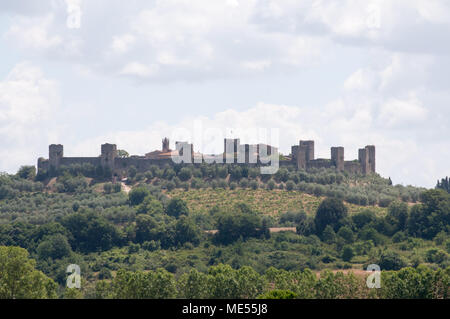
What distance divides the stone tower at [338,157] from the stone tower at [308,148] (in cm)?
253

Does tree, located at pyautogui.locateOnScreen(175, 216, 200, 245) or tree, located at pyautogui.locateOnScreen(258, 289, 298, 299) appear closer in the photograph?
tree, located at pyautogui.locateOnScreen(258, 289, 298, 299)

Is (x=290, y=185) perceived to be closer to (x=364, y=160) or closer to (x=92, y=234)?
(x=364, y=160)

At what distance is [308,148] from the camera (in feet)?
396

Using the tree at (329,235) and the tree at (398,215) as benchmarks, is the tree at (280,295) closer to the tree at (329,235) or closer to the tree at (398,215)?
the tree at (329,235)

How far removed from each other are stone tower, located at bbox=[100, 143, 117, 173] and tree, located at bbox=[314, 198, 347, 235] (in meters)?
27.1

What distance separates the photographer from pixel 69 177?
11588 centimetres

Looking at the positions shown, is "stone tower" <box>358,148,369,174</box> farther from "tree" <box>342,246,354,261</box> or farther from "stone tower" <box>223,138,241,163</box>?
"tree" <box>342,246,354,261</box>

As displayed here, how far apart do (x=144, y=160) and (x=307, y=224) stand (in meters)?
24.8

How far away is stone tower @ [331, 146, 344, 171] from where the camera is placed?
11881 cm

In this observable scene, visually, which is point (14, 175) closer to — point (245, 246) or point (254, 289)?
point (245, 246)

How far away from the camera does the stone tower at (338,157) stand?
118812 millimetres

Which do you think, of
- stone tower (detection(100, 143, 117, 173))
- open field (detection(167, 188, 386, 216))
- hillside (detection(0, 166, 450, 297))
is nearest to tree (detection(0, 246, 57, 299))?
hillside (detection(0, 166, 450, 297))

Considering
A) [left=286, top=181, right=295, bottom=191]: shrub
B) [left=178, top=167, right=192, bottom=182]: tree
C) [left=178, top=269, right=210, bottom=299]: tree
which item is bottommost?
[left=178, top=269, right=210, bottom=299]: tree

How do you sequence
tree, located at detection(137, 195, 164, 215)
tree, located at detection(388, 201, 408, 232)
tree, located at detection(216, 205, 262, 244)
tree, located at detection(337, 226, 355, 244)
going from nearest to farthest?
tree, located at detection(337, 226, 355, 244) < tree, located at detection(216, 205, 262, 244) < tree, located at detection(388, 201, 408, 232) < tree, located at detection(137, 195, 164, 215)
